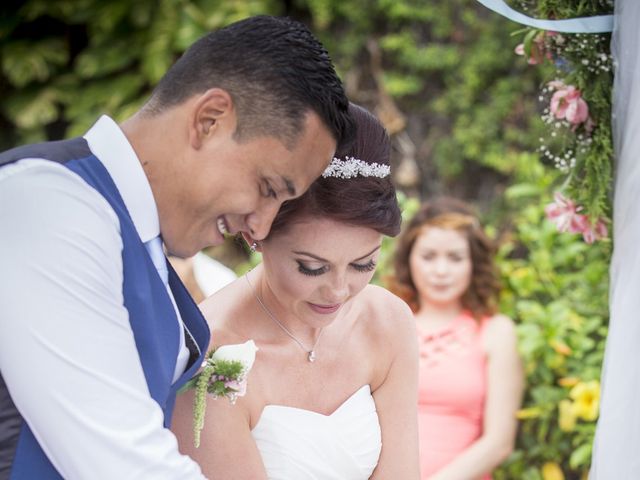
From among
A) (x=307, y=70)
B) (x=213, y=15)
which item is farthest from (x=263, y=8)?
(x=307, y=70)

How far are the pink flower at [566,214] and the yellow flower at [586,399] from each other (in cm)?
155

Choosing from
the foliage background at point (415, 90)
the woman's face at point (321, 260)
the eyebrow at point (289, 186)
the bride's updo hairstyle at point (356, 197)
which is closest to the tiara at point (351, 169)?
the bride's updo hairstyle at point (356, 197)

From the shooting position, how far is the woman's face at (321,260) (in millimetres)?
2324

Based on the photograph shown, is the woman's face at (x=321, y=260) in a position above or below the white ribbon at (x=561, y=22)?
below

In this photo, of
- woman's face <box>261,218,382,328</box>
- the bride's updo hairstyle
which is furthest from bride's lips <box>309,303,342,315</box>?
the bride's updo hairstyle

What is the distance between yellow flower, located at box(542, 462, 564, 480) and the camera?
4.47m

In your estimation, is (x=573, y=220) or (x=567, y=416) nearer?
(x=573, y=220)

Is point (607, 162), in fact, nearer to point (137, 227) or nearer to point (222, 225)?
point (222, 225)

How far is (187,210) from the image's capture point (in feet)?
5.70

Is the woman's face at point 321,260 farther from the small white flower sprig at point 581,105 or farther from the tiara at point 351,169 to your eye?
the small white flower sprig at point 581,105

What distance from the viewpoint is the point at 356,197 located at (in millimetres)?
2346

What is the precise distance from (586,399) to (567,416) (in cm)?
12

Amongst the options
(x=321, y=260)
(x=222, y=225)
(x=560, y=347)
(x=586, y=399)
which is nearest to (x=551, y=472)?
(x=586, y=399)

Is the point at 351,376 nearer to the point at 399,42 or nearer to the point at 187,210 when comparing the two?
the point at 187,210
